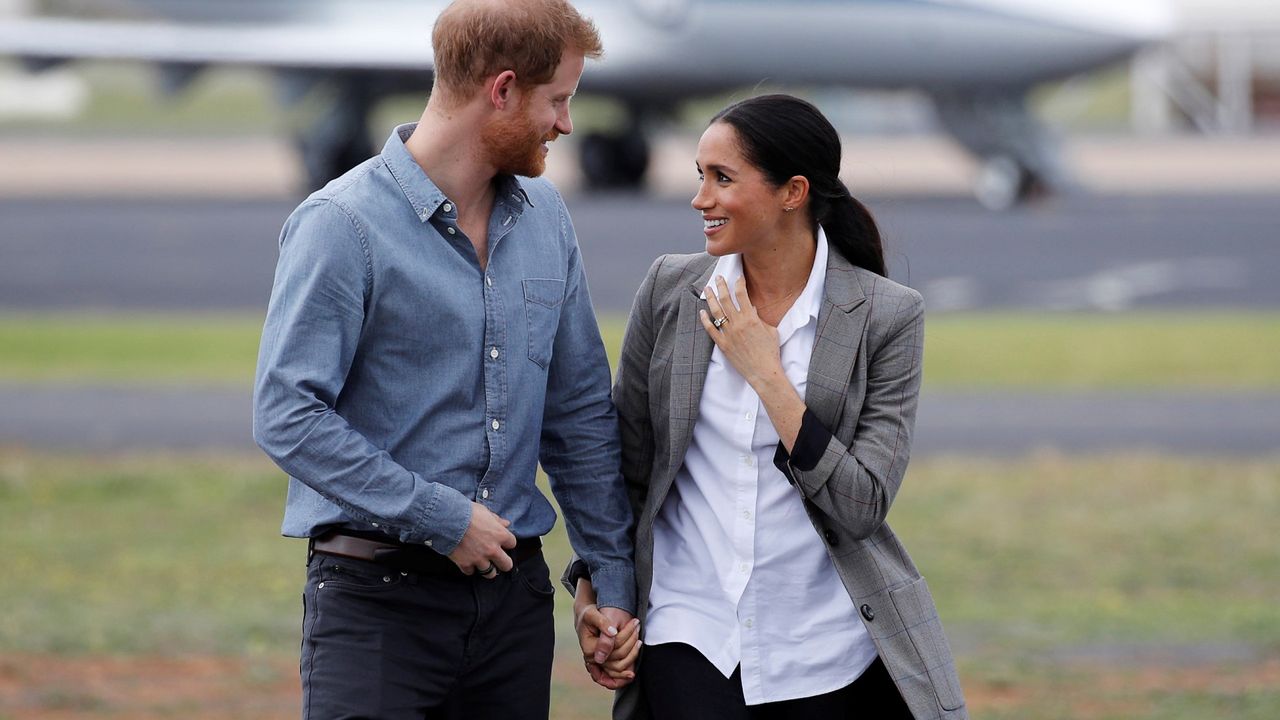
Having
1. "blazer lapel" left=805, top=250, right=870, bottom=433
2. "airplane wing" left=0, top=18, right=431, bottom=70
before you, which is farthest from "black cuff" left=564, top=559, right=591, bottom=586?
"airplane wing" left=0, top=18, right=431, bottom=70

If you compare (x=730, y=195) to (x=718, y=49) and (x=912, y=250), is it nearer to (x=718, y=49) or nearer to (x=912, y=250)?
(x=912, y=250)

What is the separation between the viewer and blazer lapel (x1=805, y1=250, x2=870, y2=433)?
2.89 meters

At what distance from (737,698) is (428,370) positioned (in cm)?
75

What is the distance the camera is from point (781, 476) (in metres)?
2.92

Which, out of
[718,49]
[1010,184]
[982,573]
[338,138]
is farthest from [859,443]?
[338,138]

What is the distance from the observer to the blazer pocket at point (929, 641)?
2.87m

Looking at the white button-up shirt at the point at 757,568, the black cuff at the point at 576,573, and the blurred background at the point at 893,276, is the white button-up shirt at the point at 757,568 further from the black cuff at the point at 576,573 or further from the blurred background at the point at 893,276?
the blurred background at the point at 893,276

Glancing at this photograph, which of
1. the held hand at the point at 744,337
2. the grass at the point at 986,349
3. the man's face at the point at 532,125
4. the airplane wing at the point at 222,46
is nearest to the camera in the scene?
the man's face at the point at 532,125

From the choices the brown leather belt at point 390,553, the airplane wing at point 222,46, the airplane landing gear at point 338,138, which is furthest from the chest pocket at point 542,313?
the airplane landing gear at point 338,138

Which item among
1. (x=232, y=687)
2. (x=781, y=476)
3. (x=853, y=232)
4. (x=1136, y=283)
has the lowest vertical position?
(x=232, y=687)

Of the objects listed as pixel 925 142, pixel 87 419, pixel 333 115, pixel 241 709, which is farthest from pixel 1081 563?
pixel 925 142

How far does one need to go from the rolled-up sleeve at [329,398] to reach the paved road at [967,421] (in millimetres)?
7412

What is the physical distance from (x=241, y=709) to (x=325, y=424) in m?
2.77

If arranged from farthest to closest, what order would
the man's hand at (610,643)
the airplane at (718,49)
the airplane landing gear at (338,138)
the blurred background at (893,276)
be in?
the airplane landing gear at (338,138), the airplane at (718,49), the blurred background at (893,276), the man's hand at (610,643)
